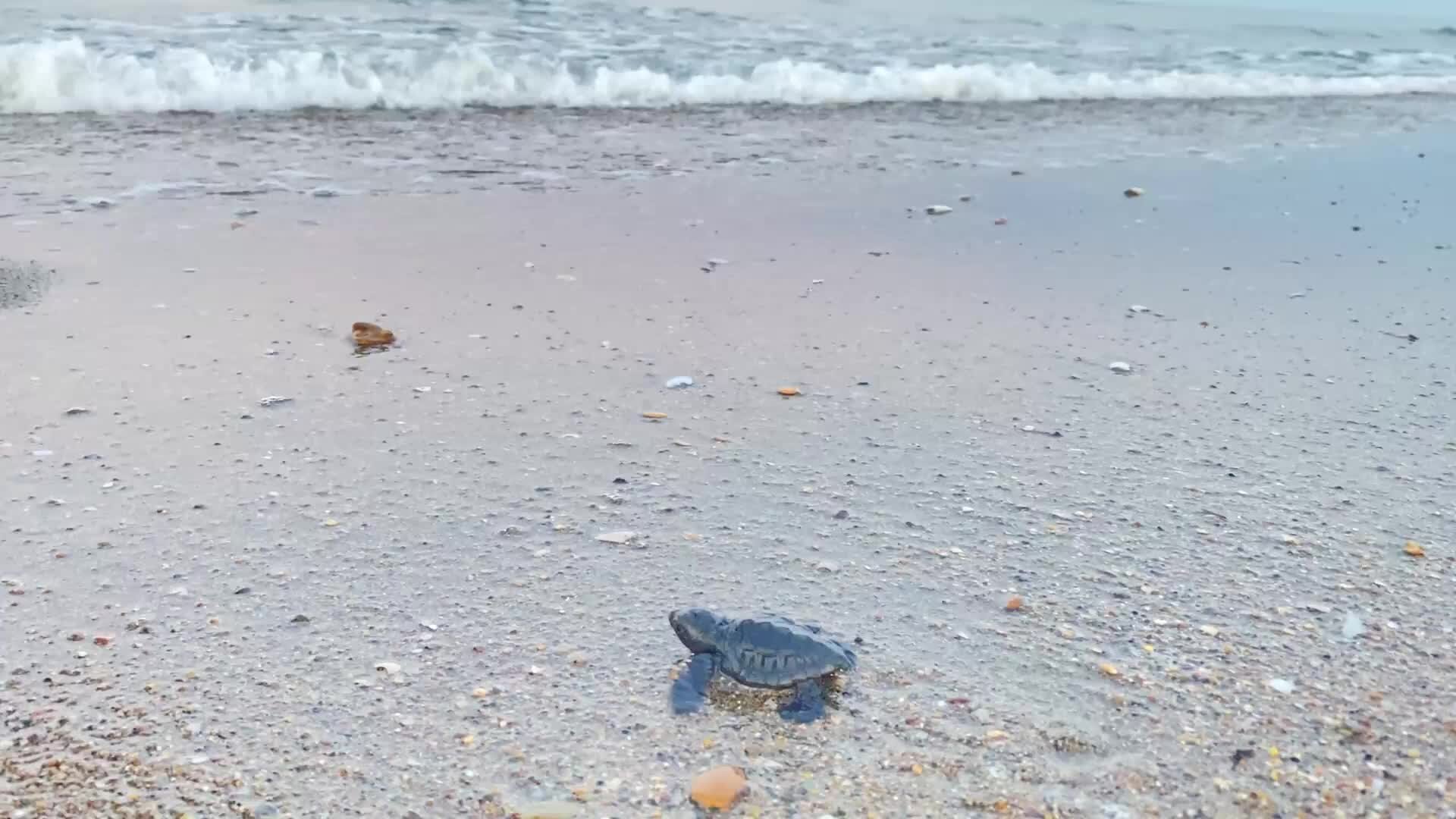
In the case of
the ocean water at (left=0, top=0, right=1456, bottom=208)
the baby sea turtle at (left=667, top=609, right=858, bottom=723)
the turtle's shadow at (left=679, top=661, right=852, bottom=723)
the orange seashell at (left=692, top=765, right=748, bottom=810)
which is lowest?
the orange seashell at (left=692, top=765, right=748, bottom=810)

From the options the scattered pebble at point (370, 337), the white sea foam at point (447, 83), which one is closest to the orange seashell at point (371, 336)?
the scattered pebble at point (370, 337)

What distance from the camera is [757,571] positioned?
243cm

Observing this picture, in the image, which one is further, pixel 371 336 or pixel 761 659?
pixel 371 336

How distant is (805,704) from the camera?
196 centimetres

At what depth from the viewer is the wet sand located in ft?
6.00

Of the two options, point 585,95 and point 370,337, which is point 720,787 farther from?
point 585,95

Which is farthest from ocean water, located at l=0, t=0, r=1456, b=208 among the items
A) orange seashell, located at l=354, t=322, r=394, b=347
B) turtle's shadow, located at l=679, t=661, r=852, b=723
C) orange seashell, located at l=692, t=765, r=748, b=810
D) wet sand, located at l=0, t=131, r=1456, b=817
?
orange seashell, located at l=692, t=765, r=748, b=810

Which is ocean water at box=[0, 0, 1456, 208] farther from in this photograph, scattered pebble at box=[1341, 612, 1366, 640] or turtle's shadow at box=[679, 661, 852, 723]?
scattered pebble at box=[1341, 612, 1366, 640]

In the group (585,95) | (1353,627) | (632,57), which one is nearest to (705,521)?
(1353,627)

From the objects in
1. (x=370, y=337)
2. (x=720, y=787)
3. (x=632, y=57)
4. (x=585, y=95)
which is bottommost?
(x=720, y=787)

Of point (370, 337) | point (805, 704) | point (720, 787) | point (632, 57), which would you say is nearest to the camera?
point (720, 787)

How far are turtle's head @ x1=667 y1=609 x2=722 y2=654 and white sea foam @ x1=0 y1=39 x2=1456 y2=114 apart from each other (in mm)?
7103

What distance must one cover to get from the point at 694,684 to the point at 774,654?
157mm

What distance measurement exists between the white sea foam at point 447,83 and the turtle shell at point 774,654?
23.6ft
